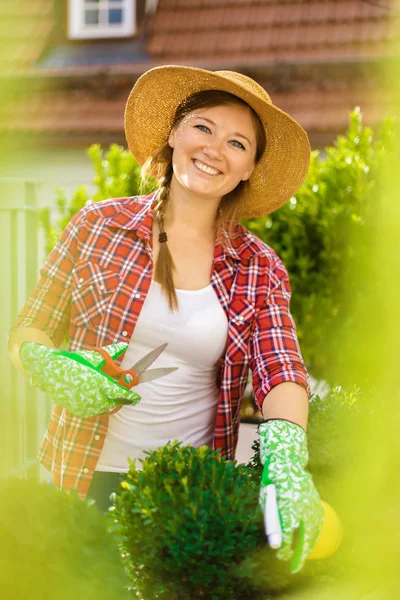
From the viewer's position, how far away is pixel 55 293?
178 cm

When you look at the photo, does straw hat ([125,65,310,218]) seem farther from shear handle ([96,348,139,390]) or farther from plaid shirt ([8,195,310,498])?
shear handle ([96,348,139,390])

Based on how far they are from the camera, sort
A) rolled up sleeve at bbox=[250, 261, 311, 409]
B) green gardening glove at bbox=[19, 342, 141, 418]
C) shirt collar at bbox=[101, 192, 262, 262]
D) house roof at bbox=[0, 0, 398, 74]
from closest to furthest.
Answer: green gardening glove at bbox=[19, 342, 141, 418] → rolled up sleeve at bbox=[250, 261, 311, 409] → shirt collar at bbox=[101, 192, 262, 262] → house roof at bbox=[0, 0, 398, 74]

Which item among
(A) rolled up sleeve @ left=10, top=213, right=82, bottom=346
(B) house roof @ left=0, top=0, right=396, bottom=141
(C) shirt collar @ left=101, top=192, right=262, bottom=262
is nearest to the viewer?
(A) rolled up sleeve @ left=10, top=213, right=82, bottom=346

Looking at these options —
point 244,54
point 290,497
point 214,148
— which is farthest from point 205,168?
point 244,54

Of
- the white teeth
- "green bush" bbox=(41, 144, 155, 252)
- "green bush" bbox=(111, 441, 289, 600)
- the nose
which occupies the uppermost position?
"green bush" bbox=(41, 144, 155, 252)

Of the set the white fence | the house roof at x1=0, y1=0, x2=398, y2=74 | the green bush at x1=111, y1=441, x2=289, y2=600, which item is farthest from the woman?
the house roof at x1=0, y1=0, x2=398, y2=74

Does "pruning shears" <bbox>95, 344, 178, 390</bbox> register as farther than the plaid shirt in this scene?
No

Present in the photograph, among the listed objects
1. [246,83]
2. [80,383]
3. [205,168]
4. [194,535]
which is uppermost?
[246,83]

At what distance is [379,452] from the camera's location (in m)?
0.45

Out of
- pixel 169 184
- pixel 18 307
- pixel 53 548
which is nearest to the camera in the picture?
pixel 53 548

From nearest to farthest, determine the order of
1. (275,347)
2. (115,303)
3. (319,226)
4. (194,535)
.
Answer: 1. (194,535)
2. (275,347)
3. (115,303)
4. (319,226)

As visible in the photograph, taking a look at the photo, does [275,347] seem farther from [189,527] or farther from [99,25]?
[99,25]

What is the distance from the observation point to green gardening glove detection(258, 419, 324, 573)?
1.12 m

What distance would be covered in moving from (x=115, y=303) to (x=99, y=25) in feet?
23.4
